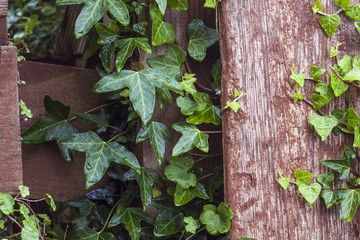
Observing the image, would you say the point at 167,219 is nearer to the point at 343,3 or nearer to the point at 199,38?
the point at 199,38

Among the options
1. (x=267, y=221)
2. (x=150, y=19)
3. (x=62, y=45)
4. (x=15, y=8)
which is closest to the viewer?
(x=267, y=221)

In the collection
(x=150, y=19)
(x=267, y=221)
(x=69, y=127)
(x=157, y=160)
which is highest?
(x=150, y=19)

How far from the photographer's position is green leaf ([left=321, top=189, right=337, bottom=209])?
50.9 inches

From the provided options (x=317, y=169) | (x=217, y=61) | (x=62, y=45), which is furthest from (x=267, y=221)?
(x=62, y=45)

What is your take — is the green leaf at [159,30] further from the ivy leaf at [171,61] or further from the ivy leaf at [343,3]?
the ivy leaf at [343,3]

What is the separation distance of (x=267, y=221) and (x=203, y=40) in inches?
22.9

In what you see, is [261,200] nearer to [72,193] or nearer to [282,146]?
[282,146]

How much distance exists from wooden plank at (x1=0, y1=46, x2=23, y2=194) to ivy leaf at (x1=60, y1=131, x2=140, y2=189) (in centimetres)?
16

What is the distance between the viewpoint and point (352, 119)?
1.30 meters

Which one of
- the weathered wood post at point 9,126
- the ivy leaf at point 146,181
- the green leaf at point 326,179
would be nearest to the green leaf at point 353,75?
the green leaf at point 326,179

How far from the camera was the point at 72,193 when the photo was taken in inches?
56.9

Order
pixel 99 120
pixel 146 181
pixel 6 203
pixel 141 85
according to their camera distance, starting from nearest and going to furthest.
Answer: pixel 6 203 < pixel 141 85 < pixel 146 181 < pixel 99 120

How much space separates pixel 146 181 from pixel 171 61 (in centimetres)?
37

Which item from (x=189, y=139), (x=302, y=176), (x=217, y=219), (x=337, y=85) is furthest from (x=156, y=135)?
(x=337, y=85)
